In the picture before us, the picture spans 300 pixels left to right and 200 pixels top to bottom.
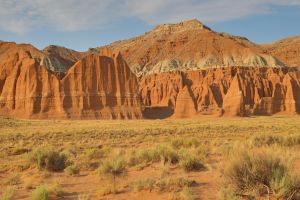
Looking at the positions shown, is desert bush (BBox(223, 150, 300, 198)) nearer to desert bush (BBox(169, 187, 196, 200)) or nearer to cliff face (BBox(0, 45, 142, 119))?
desert bush (BBox(169, 187, 196, 200))

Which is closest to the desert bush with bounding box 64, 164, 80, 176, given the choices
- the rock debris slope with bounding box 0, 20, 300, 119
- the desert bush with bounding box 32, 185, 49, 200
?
the desert bush with bounding box 32, 185, 49, 200

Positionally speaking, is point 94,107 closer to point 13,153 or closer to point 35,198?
point 13,153

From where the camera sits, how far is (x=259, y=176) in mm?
9086

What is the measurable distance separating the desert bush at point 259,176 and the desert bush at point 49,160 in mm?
6514

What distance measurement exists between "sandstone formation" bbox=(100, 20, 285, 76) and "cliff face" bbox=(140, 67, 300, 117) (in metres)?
14.4

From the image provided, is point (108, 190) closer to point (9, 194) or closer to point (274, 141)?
point (9, 194)

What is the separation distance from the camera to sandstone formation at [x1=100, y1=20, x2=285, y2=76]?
5344 inches

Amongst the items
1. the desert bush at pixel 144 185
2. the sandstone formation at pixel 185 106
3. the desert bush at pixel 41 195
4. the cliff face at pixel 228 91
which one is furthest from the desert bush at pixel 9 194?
the cliff face at pixel 228 91

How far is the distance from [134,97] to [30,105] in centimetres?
1736

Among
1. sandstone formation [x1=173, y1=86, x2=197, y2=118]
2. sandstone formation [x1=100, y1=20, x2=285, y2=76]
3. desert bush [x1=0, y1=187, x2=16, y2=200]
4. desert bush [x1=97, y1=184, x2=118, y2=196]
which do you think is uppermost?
sandstone formation [x1=100, y1=20, x2=285, y2=76]

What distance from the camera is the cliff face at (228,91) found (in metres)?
74.3

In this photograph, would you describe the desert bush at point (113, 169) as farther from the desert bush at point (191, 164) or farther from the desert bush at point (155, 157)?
the desert bush at point (191, 164)

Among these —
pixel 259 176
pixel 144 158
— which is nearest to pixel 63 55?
pixel 144 158

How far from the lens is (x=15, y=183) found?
37.5ft
